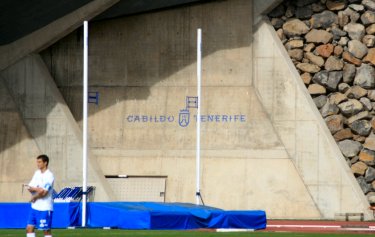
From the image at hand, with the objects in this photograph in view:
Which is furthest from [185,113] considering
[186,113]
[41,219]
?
[41,219]

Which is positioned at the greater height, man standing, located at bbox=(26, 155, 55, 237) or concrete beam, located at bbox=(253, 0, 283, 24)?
concrete beam, located at bbox=(253, 0, 283, 24)

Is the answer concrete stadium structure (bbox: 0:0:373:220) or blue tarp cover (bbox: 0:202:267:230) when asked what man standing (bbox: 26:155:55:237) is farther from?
concrete stadium structure (bbox: 0:0:373:220)

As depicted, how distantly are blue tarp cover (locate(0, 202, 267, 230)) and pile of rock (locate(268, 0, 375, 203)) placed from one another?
29.8ft

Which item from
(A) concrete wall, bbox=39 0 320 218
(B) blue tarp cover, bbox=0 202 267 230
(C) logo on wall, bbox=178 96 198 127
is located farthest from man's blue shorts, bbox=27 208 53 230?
(C) logo on wall, bbox=178 96 198 127

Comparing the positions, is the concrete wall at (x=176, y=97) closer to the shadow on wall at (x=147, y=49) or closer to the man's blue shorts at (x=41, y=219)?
the shadow on wall at (x=147, y=49)

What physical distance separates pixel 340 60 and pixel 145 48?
5686mm

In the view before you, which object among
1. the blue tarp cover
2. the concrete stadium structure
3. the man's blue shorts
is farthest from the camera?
the concrete stadium structure

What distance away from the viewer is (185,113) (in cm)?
3419

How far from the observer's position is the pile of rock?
3397 centimetres

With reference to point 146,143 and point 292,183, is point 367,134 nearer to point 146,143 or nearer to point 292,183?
point 292,183

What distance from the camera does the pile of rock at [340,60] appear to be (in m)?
34.0

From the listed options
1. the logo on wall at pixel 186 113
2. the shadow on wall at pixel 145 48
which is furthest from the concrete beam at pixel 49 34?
the logo on wall at pixel 186 113

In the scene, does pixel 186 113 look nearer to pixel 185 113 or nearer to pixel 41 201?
pixel 185 113

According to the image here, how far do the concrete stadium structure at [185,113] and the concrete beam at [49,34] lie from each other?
0.23 metres
